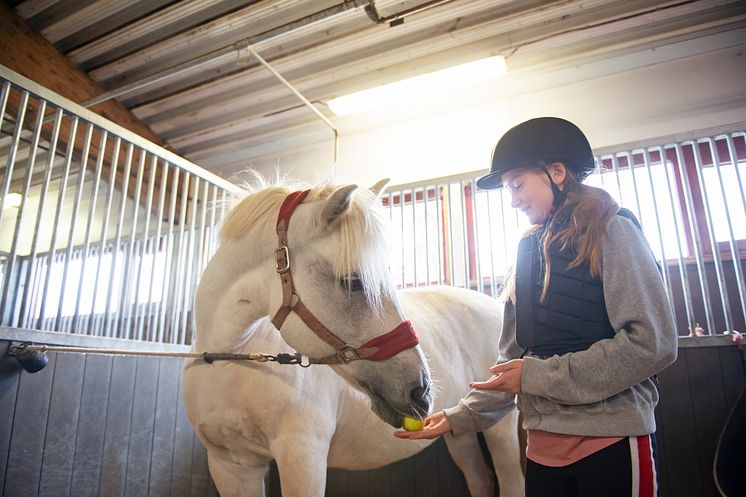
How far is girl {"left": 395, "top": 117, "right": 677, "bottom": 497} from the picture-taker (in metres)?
0.92

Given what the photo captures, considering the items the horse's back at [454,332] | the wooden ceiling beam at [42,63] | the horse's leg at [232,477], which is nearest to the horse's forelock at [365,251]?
the horse's back at [454,332]

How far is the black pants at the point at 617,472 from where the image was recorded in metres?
0.91

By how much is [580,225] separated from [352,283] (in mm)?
582

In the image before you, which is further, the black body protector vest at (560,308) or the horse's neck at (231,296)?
the horse's neck at (231,296)

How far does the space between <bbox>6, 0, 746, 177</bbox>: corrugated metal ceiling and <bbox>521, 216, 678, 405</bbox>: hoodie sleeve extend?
262 centimetres

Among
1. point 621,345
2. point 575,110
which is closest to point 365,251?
point 621,345

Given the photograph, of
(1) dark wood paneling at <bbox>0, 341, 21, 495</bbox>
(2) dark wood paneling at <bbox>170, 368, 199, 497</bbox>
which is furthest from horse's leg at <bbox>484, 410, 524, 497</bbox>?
(1) dark wood paneling at <bbox>0, 341, 21, 495</bbox>

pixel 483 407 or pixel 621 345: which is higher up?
pixel 621 345

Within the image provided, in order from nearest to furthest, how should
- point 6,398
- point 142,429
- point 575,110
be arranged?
point 6,398 < point 142,429 < point 575,110

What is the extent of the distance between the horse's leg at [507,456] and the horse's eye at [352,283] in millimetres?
1126

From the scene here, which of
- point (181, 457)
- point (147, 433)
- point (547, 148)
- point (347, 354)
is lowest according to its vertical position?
point (181, 457)

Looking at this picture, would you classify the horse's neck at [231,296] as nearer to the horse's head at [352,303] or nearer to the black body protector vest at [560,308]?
the horse's head at [352,303]

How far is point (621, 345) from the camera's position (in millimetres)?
917

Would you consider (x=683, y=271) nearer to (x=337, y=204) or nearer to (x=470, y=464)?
(x=470, y=464)
